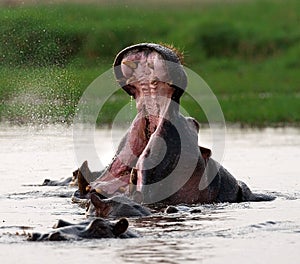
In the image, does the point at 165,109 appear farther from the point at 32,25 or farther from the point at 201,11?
the point at 201,11

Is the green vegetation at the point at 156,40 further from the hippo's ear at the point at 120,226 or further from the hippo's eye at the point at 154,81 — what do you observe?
the hippo's ear at the point at 120,226

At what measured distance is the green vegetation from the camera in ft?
56.6

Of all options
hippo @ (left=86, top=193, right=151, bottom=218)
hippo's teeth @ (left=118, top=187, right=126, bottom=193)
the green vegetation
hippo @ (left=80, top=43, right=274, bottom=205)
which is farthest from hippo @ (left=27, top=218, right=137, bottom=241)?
the green vegetation

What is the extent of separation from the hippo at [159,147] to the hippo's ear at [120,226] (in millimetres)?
1447

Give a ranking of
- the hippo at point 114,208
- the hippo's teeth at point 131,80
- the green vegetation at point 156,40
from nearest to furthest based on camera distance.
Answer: the hippo at point 114,208 → the hippo's teeth at point 131,80 → the green vegetation at point 156,40

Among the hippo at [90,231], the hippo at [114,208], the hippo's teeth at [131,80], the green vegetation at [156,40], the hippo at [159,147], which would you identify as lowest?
the hippo at [90,231]

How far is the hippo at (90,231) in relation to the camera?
9.20 m

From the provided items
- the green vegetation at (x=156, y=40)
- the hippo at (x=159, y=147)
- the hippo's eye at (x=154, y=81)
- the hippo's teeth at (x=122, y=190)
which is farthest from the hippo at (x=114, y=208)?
the green vegetation at (x=156, y=40)

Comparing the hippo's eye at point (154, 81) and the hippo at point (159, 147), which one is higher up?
the hippo's eye at point (154, 81)

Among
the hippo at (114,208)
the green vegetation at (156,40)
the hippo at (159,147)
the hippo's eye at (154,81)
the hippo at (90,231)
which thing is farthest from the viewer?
the green vegetation at (156,40)

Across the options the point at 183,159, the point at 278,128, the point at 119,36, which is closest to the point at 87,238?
the point at 183,159

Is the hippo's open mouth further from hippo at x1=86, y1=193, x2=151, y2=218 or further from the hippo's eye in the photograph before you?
hippo at x1=86, y1=193, x2=151, y2=218

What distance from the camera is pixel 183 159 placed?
10820mm

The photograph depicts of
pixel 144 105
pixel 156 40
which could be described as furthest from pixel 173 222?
pixel 156 40
